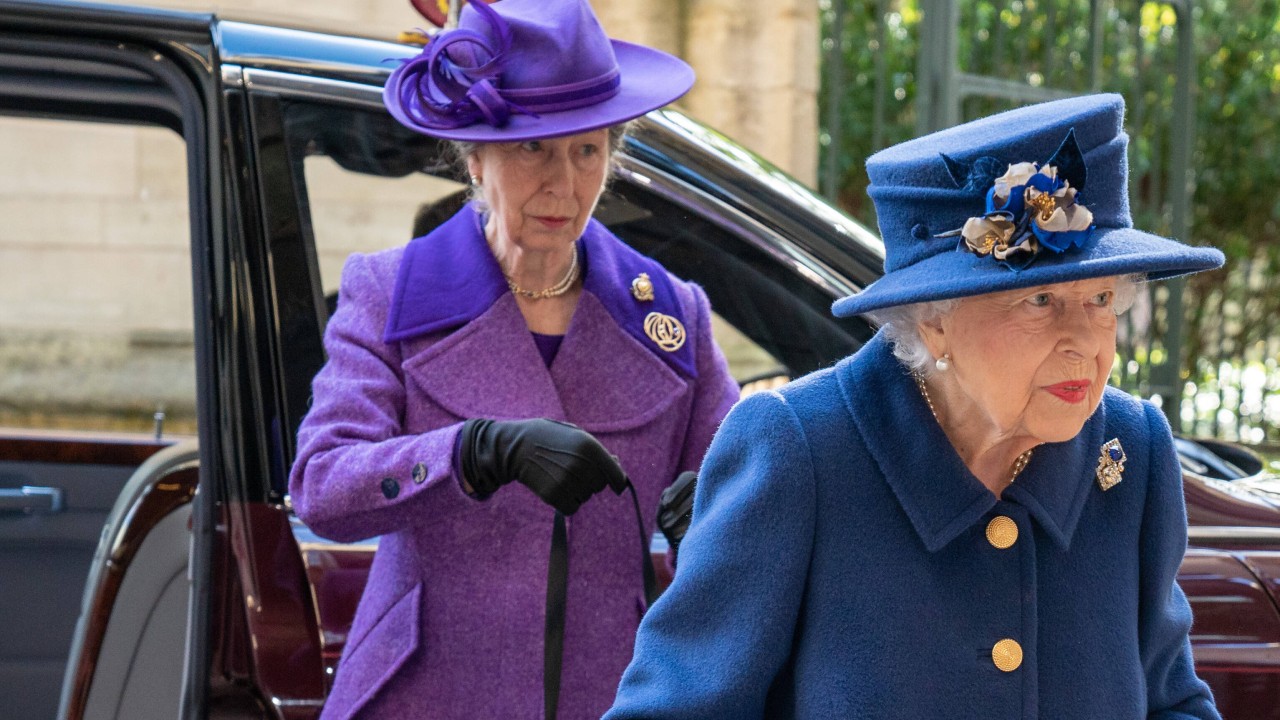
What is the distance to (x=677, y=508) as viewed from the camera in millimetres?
1954

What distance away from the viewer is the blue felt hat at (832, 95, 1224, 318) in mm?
1388

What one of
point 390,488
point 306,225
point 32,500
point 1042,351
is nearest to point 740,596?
point 1042,351

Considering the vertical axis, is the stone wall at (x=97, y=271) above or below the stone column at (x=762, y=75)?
below

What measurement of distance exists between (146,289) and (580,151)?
488 cm

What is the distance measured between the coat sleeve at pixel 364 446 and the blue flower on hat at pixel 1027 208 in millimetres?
778

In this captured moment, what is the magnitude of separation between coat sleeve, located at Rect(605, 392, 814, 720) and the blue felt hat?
0.17 m

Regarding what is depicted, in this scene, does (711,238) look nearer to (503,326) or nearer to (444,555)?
(503,326)

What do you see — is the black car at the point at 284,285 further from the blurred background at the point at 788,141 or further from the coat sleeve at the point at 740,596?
the blurred background at the point at 788,141

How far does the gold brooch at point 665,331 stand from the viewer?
7.11 ft

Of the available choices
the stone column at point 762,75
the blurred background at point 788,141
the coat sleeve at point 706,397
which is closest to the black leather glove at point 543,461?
the coat sleeve at point 706,397

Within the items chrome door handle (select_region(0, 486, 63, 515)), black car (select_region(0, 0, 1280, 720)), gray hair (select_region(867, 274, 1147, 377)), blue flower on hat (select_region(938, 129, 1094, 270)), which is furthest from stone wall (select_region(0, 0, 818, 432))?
blue flower on hat (select_region(938, 129, 1094, 270))

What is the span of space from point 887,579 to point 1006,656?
135 mm

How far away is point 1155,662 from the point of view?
1611 mm

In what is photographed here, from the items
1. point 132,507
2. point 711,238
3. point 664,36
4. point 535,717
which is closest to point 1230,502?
point 711,238
